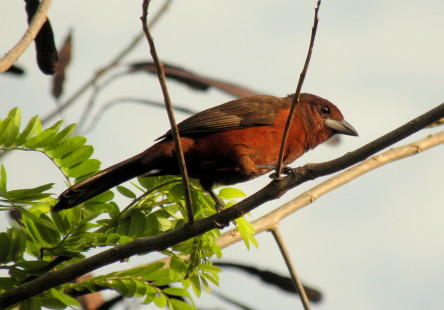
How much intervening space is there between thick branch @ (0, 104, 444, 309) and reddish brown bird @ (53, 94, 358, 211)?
666 mm

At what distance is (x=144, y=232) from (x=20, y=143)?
749mm

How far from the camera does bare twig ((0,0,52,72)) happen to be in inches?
134

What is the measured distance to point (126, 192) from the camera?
3768 millimetres

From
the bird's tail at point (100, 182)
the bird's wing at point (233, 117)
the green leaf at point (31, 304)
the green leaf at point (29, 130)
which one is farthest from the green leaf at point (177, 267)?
the bird's wing at point (233, 117)

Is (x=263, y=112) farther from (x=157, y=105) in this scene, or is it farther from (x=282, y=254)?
(x=282, y=254)

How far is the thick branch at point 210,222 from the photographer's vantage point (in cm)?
284

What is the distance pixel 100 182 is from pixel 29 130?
0.66 meters

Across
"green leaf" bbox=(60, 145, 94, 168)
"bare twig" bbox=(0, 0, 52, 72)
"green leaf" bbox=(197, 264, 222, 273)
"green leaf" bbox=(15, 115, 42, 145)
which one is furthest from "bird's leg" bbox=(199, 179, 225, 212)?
"bare twig" bbox=(0, 0, 52, 72)

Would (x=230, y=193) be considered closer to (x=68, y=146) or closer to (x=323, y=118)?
(x=68, y=146)

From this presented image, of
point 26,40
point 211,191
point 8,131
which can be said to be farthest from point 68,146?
point 211,191

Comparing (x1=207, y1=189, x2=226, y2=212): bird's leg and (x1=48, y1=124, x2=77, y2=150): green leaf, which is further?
(x1=207, y1=189, x2=226, y2=212): bird's leg

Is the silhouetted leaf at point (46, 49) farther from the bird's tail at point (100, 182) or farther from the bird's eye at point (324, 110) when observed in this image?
the bird's eye at point (324, 110)

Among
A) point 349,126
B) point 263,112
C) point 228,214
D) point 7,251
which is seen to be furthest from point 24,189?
point 349,126

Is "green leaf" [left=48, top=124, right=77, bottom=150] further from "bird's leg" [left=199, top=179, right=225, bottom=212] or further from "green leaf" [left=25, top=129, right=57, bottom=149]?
"bird's leg" [left=199, top=179, right=225, bottom=212]
